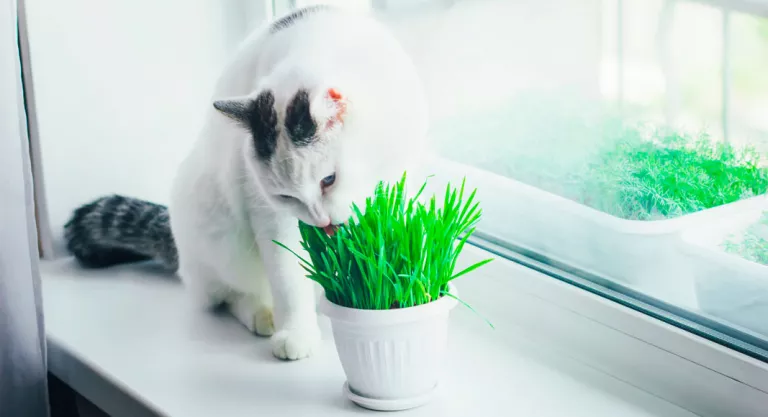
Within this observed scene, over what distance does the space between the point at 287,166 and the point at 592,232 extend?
0.42 meters

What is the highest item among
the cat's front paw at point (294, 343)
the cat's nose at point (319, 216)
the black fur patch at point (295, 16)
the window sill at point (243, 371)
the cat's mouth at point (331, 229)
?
the black fur patch at point (295, 16)

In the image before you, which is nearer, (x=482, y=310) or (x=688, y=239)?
(x=688, y=239)

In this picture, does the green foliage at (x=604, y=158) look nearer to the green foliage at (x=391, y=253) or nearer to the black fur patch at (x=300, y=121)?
the green foliage at (x=391, y=253)

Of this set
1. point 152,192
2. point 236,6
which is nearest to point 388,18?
point 236,6

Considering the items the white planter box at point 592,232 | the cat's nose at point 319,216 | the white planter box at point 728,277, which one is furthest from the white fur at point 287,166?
the white planter box at point 728,277

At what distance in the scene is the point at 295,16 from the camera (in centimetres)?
105

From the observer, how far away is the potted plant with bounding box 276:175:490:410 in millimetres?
864

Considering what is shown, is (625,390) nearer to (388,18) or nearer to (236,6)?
(388,18)

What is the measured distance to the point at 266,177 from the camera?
36.1 inches

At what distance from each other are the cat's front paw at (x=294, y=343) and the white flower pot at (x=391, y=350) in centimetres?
14

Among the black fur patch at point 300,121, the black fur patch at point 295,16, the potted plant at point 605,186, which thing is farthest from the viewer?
the black fur patch at point 295,16

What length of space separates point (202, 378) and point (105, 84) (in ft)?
2.21

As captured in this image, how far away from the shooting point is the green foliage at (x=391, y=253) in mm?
863

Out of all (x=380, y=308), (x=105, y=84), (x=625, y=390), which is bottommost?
(x=625, y=390)
